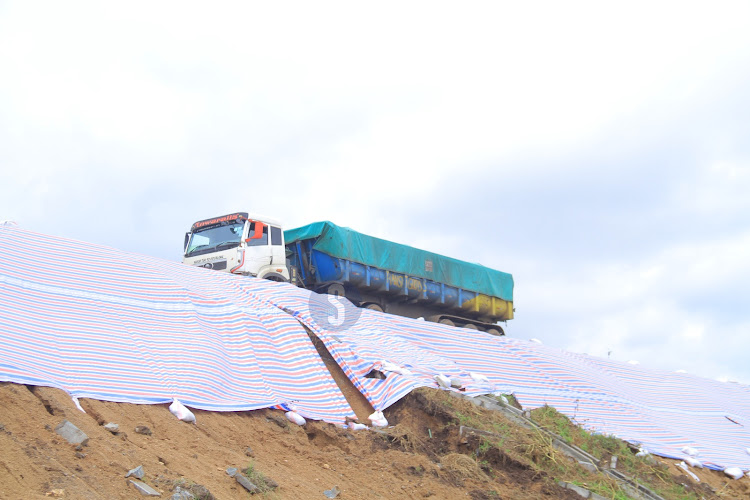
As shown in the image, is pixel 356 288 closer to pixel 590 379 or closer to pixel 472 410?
pixel 590 379

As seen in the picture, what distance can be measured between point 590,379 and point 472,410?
233 inches

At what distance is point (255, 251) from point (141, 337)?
7443 millimetres

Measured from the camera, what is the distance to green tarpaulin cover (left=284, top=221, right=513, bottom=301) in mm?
17766

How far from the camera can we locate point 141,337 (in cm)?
858

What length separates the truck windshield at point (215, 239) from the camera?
16.0 m

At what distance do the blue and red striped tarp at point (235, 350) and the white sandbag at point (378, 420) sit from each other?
32 cm

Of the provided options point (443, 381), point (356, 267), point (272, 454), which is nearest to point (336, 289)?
point (356, 267)

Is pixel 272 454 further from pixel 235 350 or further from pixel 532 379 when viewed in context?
pixel 532 379

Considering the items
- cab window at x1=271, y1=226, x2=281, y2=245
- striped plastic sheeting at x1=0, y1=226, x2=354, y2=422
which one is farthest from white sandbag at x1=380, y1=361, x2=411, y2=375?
cab window at x1=271, y1=226, x2=281, y2=245

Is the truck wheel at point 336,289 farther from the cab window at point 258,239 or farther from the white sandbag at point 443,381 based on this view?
the white sandbag at point 443,381

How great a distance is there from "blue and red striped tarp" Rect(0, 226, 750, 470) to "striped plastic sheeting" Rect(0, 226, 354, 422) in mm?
20

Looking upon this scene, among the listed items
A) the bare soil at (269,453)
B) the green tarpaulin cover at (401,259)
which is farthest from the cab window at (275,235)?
the bare soil at (269,453)

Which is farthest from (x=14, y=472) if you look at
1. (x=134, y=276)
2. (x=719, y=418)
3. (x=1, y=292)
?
(x=719, y=418)

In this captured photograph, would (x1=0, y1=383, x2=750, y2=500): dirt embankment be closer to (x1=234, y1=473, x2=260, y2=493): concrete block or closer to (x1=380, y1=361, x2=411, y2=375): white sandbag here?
(x1=234, y1=473, x2=260, y2=493): concrete block
